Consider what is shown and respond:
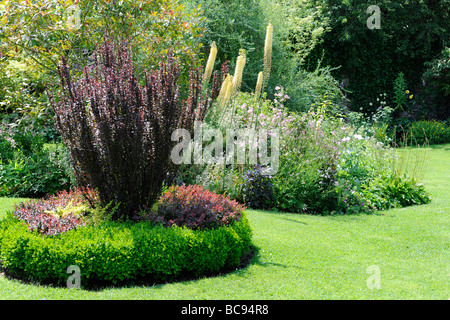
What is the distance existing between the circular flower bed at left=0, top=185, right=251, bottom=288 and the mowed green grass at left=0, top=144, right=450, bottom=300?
0.52 ft

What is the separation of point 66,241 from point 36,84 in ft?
17.4

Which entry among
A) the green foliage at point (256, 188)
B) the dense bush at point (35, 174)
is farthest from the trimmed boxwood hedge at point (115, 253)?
the dense bush at point (35, 174)

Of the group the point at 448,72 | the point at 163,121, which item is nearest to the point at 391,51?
the point at 448,72

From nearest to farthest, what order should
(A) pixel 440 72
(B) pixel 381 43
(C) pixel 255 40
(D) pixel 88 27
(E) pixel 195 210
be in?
(E) pixel 195 210 → (D) pixel 88 27 → (C) pixel 255 40 → (A) pixel 440 72 → (B) pixel 381 43

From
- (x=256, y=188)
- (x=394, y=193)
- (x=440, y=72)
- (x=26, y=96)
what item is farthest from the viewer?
(x=440, y=72)

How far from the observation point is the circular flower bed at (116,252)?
12.5 feet

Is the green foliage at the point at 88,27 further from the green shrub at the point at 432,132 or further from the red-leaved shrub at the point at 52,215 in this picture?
the green shrub at the point at 432,132

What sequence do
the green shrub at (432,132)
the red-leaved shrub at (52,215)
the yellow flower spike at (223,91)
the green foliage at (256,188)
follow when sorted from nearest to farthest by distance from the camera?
the red-leaved shrub at (52,215)
the green foliage at (256,188)
the yellow flower spike at (223,91)
the green shrub at (432,132)

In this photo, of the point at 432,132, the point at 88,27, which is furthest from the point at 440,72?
the point at 88,27

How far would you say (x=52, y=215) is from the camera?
453 cm

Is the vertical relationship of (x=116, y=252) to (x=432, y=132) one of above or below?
below

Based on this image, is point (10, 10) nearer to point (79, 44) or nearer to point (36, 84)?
point (79, 44)

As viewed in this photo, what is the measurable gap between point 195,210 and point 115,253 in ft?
3.55

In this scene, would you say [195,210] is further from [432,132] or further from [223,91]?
[432,132]
